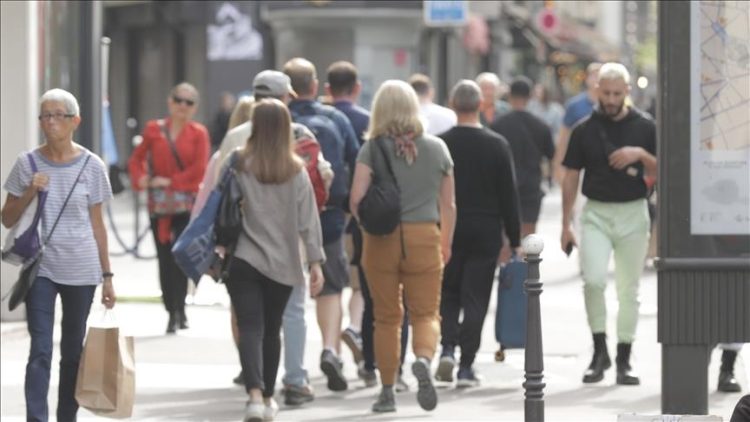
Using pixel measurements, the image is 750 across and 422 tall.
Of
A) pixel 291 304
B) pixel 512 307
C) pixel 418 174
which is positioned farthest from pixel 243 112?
pixel 512 307

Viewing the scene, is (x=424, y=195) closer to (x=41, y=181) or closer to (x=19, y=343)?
(x=41, y=181)

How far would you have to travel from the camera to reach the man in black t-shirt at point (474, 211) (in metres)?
11.8

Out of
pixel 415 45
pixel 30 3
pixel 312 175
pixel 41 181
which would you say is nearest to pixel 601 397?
pixel 312 175

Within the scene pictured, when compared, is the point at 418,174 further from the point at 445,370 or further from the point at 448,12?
the point at 448,12

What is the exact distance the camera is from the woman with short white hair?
9.27 meters

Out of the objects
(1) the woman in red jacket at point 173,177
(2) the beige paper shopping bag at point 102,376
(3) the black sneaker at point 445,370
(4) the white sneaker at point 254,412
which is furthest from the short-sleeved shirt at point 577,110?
(2) the beige paper shopping bag at point 102,376

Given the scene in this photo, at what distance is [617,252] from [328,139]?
1950 mm

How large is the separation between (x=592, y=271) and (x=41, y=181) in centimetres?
410

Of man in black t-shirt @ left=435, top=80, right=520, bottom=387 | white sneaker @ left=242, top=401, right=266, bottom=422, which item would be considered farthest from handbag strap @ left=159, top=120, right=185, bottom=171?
white sneaker @ left=242, top=401, right=266, bottom=422

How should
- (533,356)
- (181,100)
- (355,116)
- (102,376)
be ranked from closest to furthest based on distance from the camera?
(533,356) < (102,376) < (355,116) < (181,100)

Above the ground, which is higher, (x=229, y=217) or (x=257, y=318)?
(x=229, y=217)

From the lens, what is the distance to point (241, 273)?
396 inches

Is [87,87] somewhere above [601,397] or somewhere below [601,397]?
above

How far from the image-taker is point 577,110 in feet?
54.3
